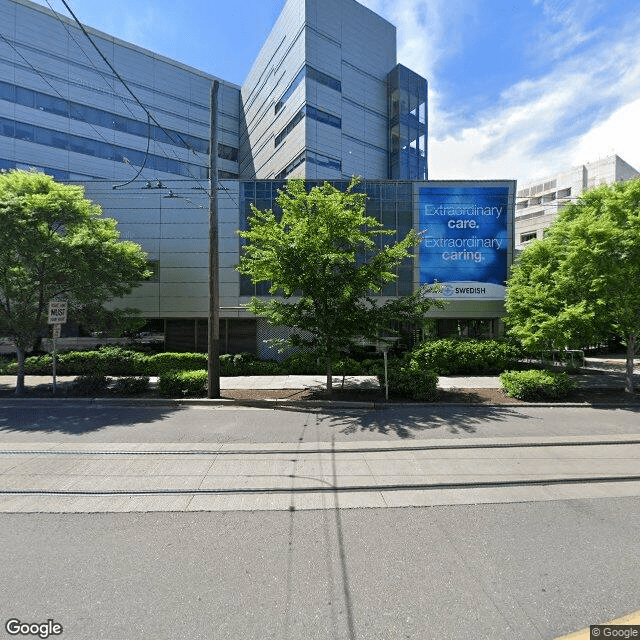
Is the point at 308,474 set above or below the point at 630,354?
below

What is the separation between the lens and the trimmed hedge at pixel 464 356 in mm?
15430

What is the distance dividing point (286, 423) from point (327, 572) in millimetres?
5259

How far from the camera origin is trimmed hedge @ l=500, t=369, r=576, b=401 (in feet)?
34.7

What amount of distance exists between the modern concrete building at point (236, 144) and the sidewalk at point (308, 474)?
13.5 meters

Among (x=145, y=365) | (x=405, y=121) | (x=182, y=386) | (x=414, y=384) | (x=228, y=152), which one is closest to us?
(x=414, y=384)

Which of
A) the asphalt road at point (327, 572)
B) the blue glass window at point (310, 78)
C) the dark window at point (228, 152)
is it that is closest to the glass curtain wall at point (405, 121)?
the blue glass window at point (310, 78)

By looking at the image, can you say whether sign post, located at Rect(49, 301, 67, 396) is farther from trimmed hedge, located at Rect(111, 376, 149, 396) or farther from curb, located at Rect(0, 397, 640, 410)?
trimmed hedge, located at Rect(111, 376, 149, 396)

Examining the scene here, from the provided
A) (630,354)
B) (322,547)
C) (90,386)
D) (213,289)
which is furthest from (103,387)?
(630,354)

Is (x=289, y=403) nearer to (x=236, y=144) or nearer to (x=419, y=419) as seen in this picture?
(x=419, y=419)

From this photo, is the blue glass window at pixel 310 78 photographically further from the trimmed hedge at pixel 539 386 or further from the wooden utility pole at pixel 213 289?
the trimmed hedge at pixel 539 386

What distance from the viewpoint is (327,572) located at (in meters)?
3.25

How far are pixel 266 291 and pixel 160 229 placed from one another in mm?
6730

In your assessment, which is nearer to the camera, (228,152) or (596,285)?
(596,285)

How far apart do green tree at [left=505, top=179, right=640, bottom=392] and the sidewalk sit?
452 centimetres
